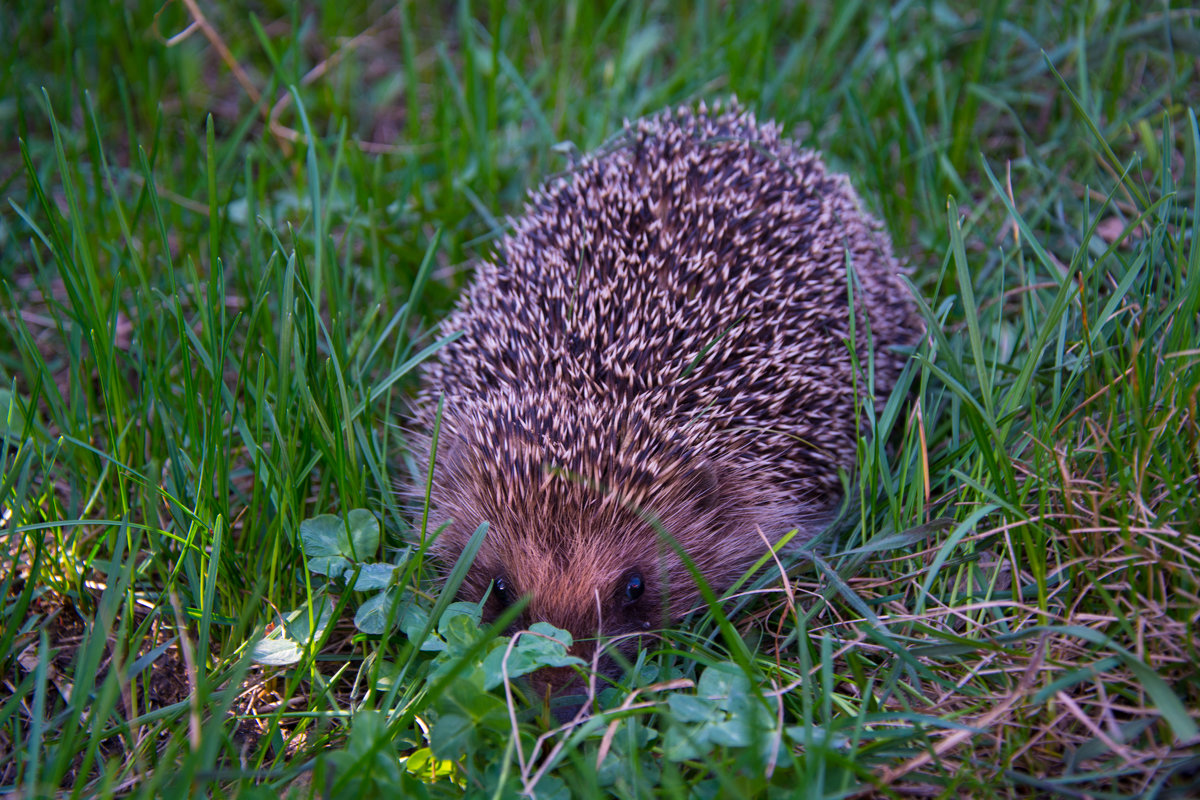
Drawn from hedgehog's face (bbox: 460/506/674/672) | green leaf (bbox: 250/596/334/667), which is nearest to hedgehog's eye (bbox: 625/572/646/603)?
hedgehog's face (bbox: 460/506/674/672)

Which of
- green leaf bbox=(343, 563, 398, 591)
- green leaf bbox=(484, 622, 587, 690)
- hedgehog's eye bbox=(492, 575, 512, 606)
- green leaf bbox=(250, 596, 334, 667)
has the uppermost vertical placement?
green leaf bbox=(343, 563, 398, 591)

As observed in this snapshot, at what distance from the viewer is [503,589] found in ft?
11.4

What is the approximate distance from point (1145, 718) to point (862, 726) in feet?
2.53

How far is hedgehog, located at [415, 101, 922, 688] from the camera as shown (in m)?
3.49

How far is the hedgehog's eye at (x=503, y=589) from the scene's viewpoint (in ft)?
11.4

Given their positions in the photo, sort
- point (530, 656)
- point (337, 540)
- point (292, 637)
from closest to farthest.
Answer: point (530, 656) → point (292, 637) → point (337, 540)

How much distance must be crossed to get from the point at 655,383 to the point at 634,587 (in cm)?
81

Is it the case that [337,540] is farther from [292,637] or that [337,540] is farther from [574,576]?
[574,576]

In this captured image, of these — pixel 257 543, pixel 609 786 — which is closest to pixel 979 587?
pixel 609 786

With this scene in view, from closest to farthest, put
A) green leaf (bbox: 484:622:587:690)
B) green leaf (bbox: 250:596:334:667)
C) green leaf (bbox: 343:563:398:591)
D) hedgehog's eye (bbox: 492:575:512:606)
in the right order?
green leaf (bbox: 484:622:587:690)
green leaf (bbox: 250:596:334:667)
green leaf (bbox: 343:563:398:591)
hedgehog's eye (bbox: 492:575:512:606)

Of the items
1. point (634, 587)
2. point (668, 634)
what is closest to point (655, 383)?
point (634, 587)

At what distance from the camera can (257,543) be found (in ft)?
11.7

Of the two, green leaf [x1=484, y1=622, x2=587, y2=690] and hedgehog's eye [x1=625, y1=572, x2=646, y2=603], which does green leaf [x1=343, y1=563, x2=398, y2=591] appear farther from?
hedgehog's eye [x1=625, y1=572, x2=646, y2=603]

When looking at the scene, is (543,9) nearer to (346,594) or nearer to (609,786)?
(346,594)
